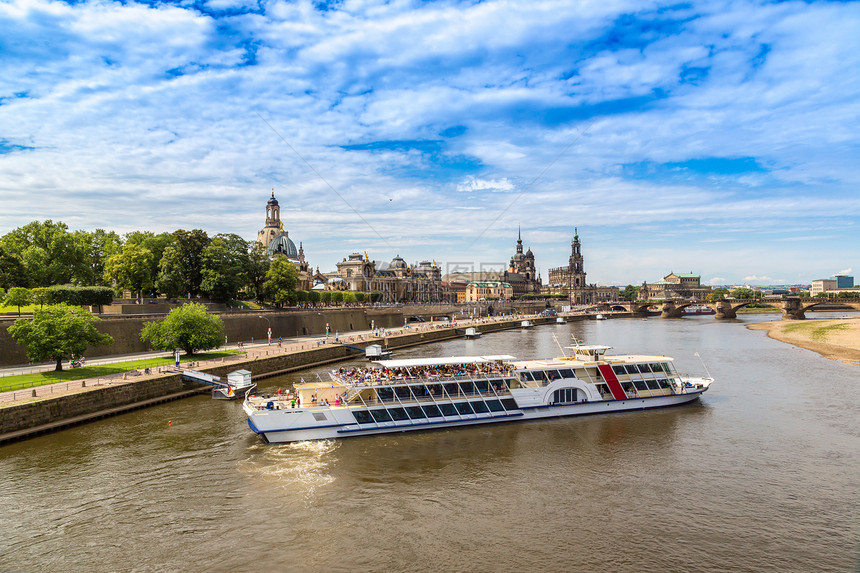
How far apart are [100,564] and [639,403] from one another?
3397 centimetres

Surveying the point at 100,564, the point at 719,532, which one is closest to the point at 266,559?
the point at 100,564

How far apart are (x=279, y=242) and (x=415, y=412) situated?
12859 cm

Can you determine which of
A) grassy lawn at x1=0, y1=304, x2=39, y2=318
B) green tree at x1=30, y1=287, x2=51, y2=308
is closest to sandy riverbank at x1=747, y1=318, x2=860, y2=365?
green tree at x1=30, y1=287, x2=51, y2=308

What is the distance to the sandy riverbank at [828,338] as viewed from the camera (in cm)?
6700

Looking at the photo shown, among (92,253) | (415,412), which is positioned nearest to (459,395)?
(415,412)

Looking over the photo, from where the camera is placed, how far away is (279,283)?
87.0 m

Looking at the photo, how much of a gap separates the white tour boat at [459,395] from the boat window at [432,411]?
0.05m

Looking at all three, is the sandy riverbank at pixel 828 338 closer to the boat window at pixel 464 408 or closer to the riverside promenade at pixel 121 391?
the boat window at pixel 464 408

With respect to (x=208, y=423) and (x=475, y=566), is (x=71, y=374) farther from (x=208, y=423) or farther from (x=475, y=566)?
(x=475, y=566)

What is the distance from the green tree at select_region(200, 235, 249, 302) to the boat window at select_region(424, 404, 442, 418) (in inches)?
2068

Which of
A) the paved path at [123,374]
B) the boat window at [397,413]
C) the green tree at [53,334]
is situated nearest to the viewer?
the paved path at [123,374]

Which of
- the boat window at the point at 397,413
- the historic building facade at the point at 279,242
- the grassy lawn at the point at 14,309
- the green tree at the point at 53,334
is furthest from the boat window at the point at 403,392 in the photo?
the historic building facade at the point at 279,242

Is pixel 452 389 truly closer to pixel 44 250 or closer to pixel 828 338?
pixel 44 250

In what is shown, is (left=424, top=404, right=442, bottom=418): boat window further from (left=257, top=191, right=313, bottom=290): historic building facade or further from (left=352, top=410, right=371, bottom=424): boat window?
(left=257, top=191, right=313, bottom=290): historic building facade
